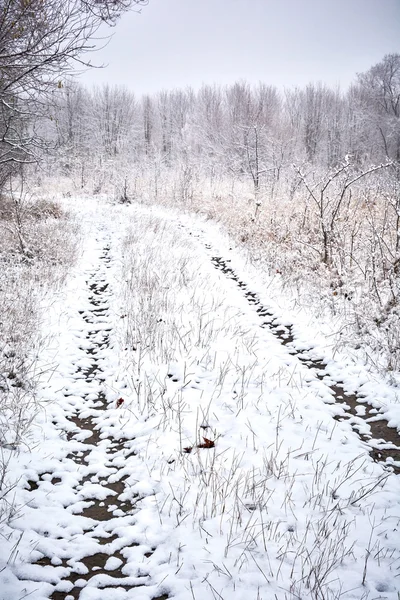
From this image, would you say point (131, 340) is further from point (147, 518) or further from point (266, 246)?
point (266, 246)

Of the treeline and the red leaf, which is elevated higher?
the treeline

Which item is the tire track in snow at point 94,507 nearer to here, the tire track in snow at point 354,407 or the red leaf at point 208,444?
the red leaf at point 208,444

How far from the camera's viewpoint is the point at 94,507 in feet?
7.59

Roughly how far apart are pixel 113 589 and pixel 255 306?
15.8ft

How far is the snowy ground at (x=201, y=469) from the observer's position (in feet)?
5.82

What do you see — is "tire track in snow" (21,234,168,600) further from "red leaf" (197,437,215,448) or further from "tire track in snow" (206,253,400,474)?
"tire track in snow" (206,253,400,474)

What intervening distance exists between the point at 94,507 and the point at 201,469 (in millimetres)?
804

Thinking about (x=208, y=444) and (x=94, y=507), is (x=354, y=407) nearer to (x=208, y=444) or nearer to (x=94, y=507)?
(x=208, y=444)

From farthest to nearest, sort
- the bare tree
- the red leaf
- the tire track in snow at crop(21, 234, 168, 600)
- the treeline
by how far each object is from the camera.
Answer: the treeline < the bare tree < the red leaf < the tire track in snow at crop(21, 234, 168, 600)

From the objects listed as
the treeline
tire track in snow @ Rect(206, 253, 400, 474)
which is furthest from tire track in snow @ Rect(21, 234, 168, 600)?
the treeline

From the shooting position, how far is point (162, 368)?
3990 millimetres

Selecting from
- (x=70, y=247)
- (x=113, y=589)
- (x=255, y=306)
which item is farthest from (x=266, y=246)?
(x=113, y=589)

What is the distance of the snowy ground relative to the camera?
1772 millimetres

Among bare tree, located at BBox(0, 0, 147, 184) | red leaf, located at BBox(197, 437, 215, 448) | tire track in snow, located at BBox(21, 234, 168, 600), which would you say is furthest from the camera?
bare tree, located at BBox(0, 0, 147, 184)
